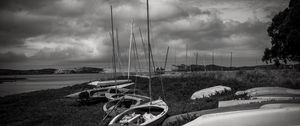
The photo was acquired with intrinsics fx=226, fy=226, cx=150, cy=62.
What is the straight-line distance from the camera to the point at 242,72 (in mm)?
33375

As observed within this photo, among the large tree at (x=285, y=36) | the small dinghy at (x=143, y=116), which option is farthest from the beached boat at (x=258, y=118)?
the large tree at (x=285, y=36)

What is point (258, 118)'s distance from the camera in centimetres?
627

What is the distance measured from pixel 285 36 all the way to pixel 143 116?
39.2ft

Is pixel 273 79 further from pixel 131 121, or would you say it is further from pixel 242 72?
pixel 131 121

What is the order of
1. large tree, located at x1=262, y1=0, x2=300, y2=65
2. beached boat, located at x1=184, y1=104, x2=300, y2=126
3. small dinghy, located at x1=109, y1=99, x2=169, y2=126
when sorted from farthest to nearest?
large tree, located at x1=262, y1=0, x2=300, y2=65
small dinghy, located at x1=109, y1=99, x2=169, y2=126
beached boat, located at x1=184, y1=104, x2=300, y2=126

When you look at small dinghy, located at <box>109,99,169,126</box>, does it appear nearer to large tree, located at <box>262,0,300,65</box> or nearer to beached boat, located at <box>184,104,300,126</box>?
beached boat, located at <box>184,104,300,126</box>

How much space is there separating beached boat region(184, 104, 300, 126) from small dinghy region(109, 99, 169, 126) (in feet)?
11.4

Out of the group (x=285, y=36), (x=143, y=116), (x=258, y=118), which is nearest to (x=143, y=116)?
(x=143, y=116)

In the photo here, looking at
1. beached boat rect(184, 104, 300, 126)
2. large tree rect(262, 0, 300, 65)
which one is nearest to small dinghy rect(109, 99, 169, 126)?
beached boat rect(184, 104, 300, 126)

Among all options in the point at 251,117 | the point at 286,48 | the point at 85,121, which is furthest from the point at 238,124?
the point at 286,48

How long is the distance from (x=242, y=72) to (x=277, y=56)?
15258 millimetres

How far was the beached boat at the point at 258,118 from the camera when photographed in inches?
238

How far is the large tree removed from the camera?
14.2 m

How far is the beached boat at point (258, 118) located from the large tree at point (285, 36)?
373 inches
